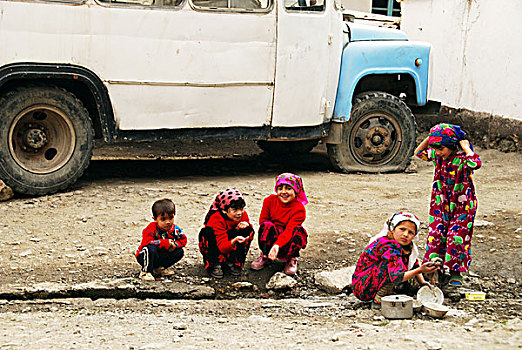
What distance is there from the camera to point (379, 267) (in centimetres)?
440

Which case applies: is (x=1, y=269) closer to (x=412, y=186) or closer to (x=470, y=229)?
(x=470, y=229)

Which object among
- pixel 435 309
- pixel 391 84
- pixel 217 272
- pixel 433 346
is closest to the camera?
pixel 433 346

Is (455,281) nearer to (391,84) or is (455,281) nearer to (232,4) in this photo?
(232,4)

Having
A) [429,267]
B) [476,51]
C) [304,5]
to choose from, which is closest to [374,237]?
[429,267]

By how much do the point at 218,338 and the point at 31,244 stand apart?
224 centimetres

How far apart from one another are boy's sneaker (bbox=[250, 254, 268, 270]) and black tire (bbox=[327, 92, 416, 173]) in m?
3.40

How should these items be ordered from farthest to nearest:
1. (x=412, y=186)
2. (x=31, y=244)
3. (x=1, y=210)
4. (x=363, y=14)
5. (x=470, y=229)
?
(x=363, y=14) < (x=412, y=186) < (x=1, y=210) < (x=31, y=244) < (x=470, y=229)

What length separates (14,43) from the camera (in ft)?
21.3

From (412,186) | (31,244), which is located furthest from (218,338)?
(412,186)

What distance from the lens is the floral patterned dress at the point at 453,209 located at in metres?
4.70

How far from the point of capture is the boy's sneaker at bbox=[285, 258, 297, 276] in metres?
5.09

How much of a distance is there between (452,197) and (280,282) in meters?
1.28

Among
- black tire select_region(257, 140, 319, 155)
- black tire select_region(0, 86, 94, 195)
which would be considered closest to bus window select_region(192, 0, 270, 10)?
black tire select_region(0, 86, 94, 195)

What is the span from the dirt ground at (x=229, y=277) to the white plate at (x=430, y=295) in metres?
0.12
